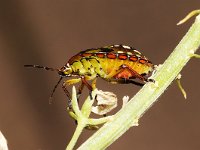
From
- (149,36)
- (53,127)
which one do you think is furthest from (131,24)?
(53,127)

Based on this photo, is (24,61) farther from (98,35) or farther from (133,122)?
(133,122)

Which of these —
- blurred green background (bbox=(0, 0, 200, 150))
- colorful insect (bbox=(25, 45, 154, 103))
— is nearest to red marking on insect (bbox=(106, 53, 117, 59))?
colorful insect (bbox=(25, 45, 154, 103))

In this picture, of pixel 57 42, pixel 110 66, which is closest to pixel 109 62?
pixel 110 66

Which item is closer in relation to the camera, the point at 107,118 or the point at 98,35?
the point at 107,118

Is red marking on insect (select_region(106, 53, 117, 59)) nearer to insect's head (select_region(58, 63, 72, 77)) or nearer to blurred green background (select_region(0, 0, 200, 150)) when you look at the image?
insect's head (select_region(58, 63, 72, 77))

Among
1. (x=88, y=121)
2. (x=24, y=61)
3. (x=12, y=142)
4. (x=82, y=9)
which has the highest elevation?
(x=88, y=121)

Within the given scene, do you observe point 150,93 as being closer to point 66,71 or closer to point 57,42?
point 66,71

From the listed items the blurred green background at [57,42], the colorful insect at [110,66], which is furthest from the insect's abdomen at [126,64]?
the blurred green background at [57,42]
